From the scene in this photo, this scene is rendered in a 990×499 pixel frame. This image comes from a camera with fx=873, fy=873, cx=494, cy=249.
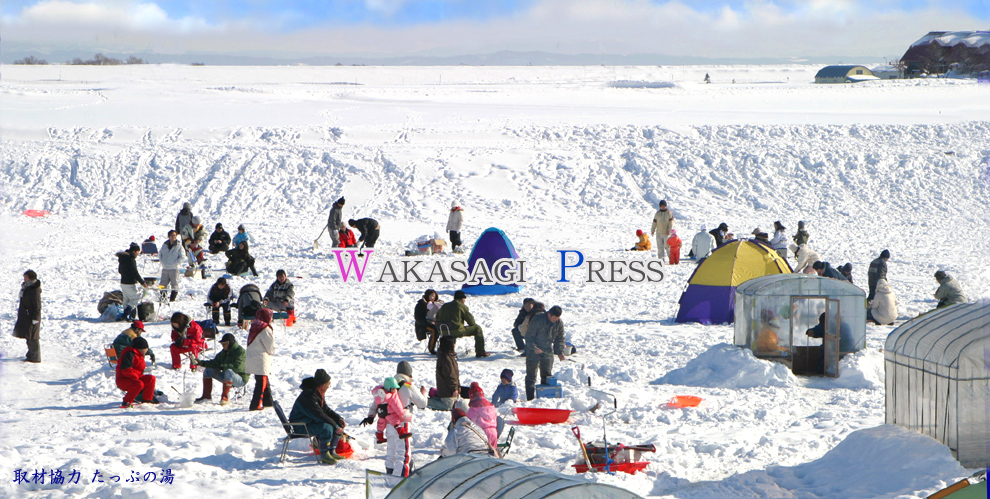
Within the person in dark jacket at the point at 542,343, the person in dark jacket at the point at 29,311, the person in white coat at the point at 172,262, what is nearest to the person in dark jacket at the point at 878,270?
the person in dark jacket at the point at 542,343

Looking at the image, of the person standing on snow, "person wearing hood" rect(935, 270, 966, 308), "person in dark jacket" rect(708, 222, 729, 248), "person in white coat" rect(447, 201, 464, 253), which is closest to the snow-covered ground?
the person standing on snow

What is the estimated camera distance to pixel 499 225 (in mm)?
24391

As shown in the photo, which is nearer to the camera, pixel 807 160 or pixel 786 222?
pixel 786 222

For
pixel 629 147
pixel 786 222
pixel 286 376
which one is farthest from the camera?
pixel 629 147

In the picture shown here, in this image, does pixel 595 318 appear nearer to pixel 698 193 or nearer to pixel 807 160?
pixel 698 193

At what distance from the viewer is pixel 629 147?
101 ft

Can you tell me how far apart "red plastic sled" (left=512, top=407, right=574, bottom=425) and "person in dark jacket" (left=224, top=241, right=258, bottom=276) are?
9414mm

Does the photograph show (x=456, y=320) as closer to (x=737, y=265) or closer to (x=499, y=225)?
(x=737, y=265)

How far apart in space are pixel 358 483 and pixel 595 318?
773 centimetres

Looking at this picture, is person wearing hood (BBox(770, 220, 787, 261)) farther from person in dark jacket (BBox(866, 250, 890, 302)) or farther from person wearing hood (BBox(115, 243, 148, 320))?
person wearing hood (BBox(115, 243, 148, 320))

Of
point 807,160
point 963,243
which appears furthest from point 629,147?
point 963,243

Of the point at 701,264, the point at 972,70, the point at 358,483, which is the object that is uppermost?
the point at 972,70

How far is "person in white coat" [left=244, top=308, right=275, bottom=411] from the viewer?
29.7ft

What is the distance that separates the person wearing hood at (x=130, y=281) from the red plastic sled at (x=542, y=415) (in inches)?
281
